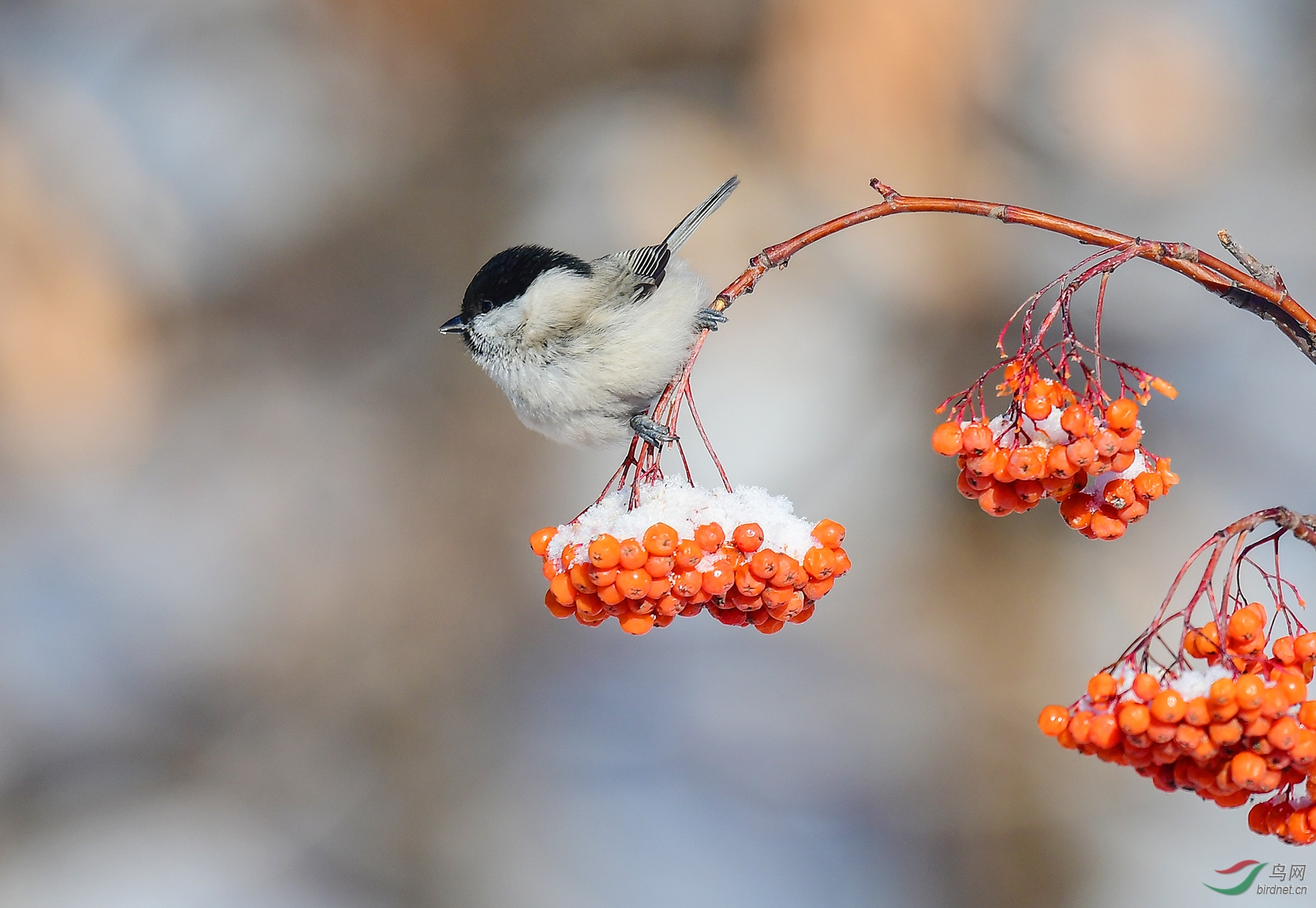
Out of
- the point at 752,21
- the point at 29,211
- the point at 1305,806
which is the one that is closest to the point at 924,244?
the point at 752,21

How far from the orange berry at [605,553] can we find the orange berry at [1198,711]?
Answer: 0.61 meters

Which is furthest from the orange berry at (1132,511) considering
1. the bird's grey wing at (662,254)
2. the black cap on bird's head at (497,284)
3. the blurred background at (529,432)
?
the blurred background at (529,432)

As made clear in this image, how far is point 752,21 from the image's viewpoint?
11.6 ft

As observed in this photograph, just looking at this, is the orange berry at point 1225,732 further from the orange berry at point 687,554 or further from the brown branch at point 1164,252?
the orange berry at point 687,554

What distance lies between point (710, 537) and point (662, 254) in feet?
3.12

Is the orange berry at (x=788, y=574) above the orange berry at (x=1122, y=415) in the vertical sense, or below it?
below

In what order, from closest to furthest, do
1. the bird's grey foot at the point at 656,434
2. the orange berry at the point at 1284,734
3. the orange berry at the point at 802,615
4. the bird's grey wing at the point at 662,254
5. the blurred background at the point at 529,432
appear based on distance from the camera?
1. the orange berry at the point at 1284,734
2. the orange berry at the point at 802,615
3. the bird's grey foot at the point at 656,434
4. the bird's grey wing at the point at 662,254
5. the blurred background at the point at 529,432

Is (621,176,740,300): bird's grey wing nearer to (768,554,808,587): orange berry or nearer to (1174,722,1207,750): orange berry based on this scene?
(768,554,808,587): orange berry

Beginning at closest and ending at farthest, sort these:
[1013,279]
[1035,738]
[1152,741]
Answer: [1152,741], [1035,738], [1013,279]

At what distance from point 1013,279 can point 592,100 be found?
180cm

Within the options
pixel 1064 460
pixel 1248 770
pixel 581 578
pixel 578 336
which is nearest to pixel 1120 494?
pixel 1064 460

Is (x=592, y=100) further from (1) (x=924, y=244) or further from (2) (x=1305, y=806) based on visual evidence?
(2) (x=1305, y=806)

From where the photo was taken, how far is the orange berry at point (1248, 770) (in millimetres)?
884

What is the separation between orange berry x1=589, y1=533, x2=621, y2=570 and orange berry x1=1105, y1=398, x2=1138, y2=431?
575 millimetres
